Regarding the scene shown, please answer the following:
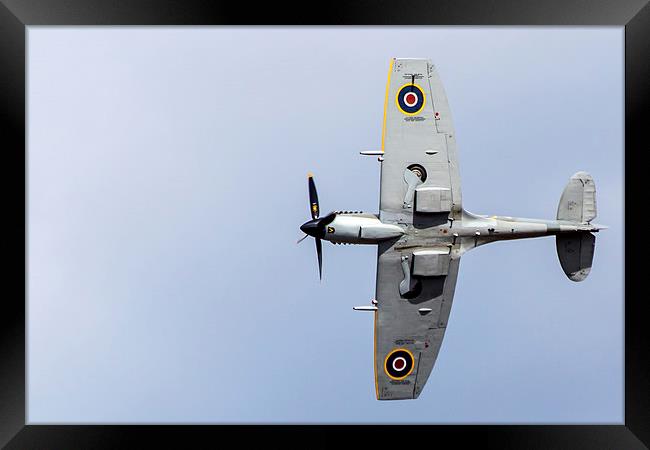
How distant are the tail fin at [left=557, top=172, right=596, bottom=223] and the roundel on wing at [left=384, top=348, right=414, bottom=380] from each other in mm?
5784

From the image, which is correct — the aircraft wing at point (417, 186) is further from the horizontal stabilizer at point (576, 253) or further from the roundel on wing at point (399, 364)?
the horizontal stabilizer at point (576, 253)

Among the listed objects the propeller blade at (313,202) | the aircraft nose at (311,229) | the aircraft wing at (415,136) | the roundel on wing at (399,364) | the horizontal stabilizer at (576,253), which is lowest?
the roundel on wing at (399,364)

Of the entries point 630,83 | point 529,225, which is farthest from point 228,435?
point 630,83

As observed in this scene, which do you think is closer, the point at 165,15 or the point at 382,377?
the point at 165,15

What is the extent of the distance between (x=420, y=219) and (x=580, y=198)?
4.48 m

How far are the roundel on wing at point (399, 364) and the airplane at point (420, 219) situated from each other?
0.69 meters

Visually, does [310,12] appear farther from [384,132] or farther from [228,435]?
[228,435]

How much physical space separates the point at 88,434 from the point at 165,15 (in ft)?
32.7

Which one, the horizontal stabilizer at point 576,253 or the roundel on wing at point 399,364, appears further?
the roundel on wing at point 399,364

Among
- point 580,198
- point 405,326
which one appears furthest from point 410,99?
point 405,326

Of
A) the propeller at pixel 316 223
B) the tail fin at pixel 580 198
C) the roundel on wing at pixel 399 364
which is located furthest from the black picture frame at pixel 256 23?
the propeller at pixel 316 223

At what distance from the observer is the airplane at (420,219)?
1855 centimetres

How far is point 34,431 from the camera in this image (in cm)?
1698

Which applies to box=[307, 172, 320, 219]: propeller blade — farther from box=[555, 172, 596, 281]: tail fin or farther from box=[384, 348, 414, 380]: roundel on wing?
box=[555, 172, 596, 281]: tail fin
